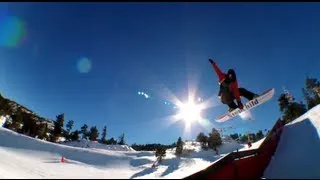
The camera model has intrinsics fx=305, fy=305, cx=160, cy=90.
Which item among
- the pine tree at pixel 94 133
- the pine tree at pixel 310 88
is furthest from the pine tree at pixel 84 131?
the pine tree at pixel 310 88

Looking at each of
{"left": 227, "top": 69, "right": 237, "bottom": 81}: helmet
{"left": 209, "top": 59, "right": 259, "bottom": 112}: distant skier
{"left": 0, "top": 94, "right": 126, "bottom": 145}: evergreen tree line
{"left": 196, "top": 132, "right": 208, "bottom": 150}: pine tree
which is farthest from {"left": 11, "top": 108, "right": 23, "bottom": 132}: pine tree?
{"left": 227, "top": 69, "right": 237, "bottom": 81}: helmet

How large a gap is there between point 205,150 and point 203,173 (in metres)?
67.3

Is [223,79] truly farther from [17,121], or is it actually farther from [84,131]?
[84,131]

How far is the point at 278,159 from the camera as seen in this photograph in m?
13.9

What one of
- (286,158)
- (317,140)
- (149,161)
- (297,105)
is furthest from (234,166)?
(297,105)

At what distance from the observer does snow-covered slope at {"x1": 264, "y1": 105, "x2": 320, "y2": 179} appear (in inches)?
474

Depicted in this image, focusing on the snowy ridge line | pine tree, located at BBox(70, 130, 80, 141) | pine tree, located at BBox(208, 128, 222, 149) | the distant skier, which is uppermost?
pine tree, located at BBox(70, 130, 80, 141)

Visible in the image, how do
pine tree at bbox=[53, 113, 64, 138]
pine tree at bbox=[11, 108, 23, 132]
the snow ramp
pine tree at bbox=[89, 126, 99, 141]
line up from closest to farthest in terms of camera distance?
1. the snow ramp
2. pine tree at bbox=[11, 108, 23, 132]
3. pine tree at bbox=[53, 113, 64, 138]
4. pine tree at bbox=[89, 126, 99, 141]

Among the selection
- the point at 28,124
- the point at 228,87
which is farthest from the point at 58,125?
the point at 228,87

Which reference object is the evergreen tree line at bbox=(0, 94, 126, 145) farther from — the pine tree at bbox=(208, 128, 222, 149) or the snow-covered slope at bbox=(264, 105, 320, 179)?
the snow-covered slope at bbox=(264, 105, 320, 179)

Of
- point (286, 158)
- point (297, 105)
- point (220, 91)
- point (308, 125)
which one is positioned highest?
point (297, 105)

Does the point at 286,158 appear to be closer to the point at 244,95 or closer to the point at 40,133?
the point at 244,95

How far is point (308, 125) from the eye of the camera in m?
17.0

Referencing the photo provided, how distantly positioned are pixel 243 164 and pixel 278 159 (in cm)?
261
